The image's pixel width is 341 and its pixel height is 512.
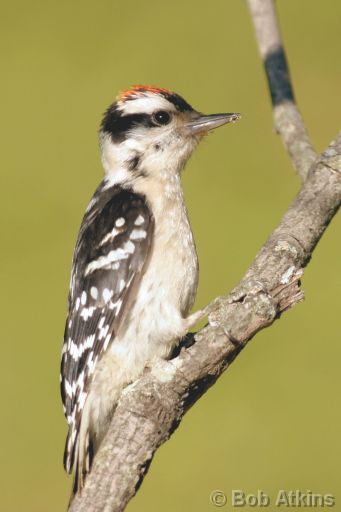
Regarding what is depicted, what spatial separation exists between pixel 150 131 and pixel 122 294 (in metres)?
0.80

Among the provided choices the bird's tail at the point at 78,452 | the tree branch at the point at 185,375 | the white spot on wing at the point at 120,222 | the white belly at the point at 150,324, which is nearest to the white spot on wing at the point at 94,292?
the white belly at the point at 150,324

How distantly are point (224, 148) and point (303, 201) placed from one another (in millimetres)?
2109

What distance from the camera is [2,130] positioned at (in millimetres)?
5336

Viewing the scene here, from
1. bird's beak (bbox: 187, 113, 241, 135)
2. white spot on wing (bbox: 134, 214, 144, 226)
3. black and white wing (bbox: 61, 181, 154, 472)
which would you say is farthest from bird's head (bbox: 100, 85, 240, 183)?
white spot on wing (bbox: 134, 214, 144, 226)

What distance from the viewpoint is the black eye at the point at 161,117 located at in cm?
392

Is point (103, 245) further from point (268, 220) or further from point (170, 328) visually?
point (268, 220)

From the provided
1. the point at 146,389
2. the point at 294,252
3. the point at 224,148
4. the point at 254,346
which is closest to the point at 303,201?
the point at 294,252

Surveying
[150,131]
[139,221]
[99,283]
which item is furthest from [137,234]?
[150,131]

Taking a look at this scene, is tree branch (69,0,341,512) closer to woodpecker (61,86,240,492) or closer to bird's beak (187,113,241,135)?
woodpecker (61,86,240,492)

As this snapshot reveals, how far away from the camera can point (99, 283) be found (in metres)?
3.56

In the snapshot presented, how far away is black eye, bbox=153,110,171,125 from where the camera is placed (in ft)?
12.9

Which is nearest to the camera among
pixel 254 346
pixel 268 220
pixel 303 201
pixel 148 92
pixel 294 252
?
pixel 294 252

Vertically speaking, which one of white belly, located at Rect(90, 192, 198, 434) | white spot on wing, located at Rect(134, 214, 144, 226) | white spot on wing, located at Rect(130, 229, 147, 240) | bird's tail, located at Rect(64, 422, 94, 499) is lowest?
bird's tail, located at Rect(64, 422, 94, 499)

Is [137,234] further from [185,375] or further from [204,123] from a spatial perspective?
[185,375]
